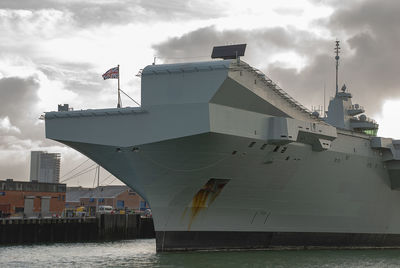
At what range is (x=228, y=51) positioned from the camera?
27625 mm

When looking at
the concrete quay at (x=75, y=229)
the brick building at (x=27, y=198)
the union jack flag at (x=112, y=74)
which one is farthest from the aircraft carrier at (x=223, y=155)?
the brick building at (x=27, y=198)

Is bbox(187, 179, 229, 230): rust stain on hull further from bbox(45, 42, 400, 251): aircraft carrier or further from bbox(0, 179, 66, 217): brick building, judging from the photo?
bbox(0, 179, 66, 217): brick building

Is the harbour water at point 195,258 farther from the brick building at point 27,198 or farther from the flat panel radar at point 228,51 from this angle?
the brick building at point 27,198

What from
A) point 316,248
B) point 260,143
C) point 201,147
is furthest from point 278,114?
point 316,248

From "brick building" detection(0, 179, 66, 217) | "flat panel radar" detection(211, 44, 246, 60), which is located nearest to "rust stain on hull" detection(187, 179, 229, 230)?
"flat panel radar" detection(211, 44, 246, 60)

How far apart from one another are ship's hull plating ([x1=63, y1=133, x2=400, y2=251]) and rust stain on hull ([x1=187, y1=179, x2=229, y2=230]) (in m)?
0.05

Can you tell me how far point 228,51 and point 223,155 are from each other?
15.1 ft

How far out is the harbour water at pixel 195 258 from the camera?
1024 inches

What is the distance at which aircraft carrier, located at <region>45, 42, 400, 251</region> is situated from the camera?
1013 inches

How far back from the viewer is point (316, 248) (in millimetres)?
33031

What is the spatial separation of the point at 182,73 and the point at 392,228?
19.0m

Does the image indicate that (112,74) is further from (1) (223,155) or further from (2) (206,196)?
(2) (206,196)

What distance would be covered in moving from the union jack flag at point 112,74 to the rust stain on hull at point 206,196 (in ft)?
22.1

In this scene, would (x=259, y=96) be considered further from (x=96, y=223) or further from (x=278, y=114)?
(x=96, y=223)
